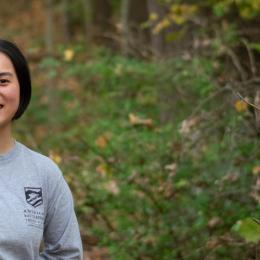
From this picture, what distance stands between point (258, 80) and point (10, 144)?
3.06 m

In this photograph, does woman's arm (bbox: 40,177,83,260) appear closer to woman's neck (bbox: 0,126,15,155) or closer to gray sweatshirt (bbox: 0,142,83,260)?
gray sweatshirt (bbox: 0,142,83,260)

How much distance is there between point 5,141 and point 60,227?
16.2 inches

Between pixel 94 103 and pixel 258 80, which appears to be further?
pixel 94 103

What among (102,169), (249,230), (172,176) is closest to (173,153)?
(172,176)

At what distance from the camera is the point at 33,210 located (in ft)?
10.3

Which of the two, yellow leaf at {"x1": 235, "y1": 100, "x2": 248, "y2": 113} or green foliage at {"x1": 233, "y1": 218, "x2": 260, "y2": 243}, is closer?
green foliage at {"x1": 233, "y1": 218, "x2": 260, "y2": 243}

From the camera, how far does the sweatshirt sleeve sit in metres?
3.28

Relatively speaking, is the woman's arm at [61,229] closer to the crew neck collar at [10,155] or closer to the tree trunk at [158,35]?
the crew neck collar at [10,155]

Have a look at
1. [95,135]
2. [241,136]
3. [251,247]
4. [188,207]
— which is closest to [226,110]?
[241,136]

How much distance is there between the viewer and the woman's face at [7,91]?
321 cm

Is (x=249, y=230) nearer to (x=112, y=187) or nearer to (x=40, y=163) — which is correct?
(x=40, y=163)

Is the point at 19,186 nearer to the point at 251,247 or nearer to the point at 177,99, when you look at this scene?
the point at 251,247

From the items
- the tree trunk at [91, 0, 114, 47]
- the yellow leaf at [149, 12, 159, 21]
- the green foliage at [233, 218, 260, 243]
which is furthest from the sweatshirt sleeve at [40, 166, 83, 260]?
the tree trunk at [91, 0, 114, 47]

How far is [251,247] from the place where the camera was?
16.8 feet
